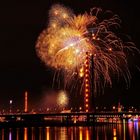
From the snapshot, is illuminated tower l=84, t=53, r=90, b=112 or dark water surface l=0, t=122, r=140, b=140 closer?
dark water surface l=0, t=122, r=140, b=140

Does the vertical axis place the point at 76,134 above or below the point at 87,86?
below

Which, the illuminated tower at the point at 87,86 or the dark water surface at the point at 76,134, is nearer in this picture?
the dark water surface at the point at 76,134

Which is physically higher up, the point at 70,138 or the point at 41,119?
the point at 41,119

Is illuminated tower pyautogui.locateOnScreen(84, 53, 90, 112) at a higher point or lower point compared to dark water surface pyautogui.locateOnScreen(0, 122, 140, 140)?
higher

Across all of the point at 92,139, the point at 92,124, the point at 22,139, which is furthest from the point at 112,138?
the point at 92,124

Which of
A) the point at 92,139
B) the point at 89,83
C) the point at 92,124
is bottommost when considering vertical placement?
the point at 92,139

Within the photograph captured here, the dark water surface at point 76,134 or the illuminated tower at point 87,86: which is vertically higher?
the illuminated tower at point 87,86

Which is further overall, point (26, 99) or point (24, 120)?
point (26, 99)

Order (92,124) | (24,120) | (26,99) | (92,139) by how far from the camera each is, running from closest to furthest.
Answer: (92,139) < (92,124) < (24,120) < (26,99)

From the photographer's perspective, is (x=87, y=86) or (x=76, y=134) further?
(x=87, y=86)

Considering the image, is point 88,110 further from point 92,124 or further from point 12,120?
point 12,120

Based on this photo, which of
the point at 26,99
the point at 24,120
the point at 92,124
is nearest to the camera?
the point at 92,124
